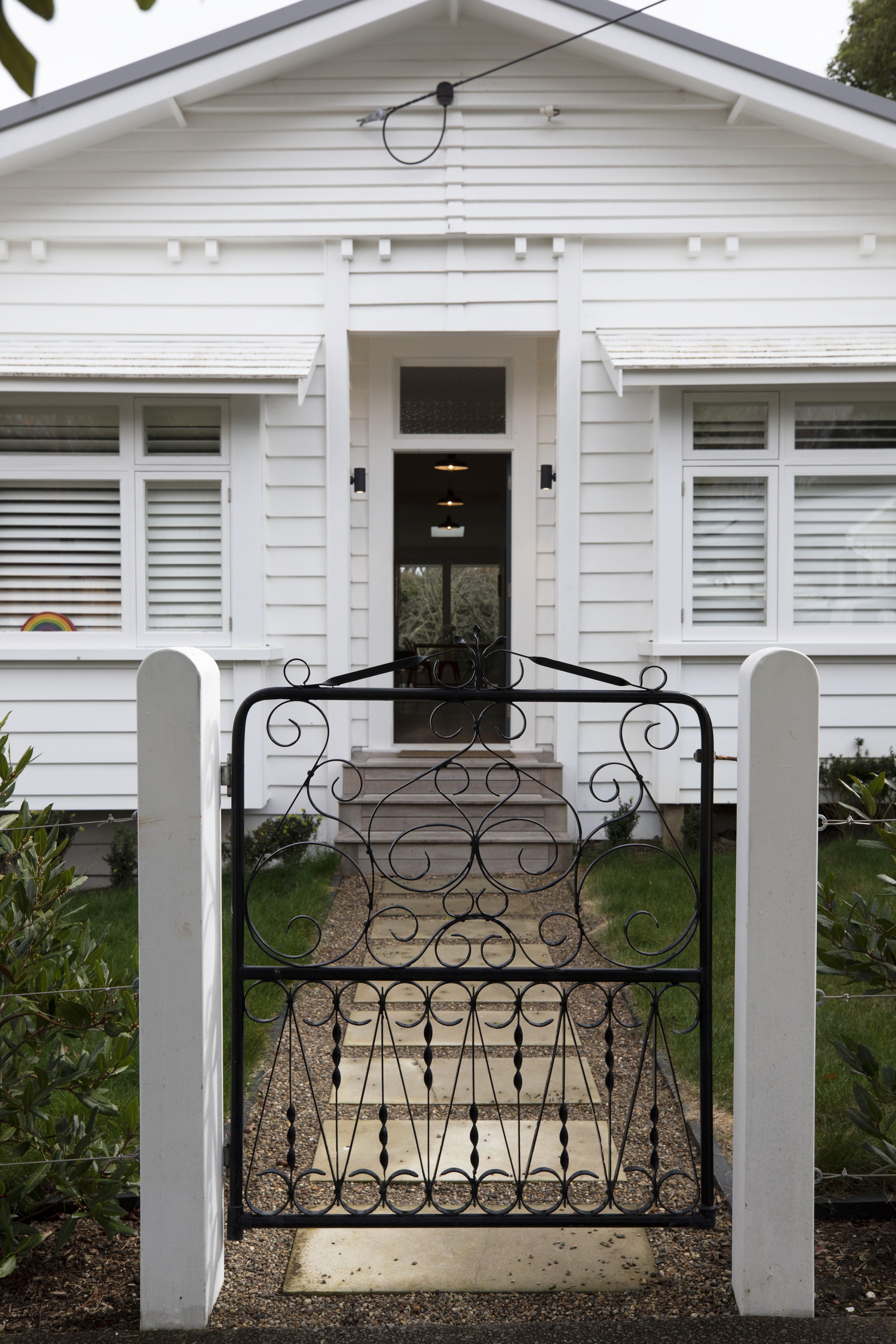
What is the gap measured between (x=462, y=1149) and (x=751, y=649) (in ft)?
12.9

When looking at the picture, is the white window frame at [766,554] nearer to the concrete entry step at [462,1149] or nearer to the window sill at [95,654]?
the window sill at [95,654]

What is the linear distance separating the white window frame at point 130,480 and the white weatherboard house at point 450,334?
0.02 m

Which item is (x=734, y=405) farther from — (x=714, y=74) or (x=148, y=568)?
(x=148, y=568)

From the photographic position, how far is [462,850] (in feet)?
19.4

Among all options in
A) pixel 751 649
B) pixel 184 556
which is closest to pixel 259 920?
pixel 184 556

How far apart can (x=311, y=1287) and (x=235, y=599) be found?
4.31 m

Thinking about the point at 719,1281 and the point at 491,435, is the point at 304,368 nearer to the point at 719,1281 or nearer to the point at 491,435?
the point at 491,435

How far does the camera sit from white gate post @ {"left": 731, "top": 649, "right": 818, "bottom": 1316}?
7.04 feet

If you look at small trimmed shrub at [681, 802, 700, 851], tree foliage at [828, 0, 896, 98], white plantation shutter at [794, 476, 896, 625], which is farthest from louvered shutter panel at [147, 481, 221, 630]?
tree foliage at [828, 0, 896, 98]

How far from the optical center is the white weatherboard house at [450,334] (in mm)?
5887

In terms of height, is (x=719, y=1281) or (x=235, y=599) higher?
(x=235, y=599)

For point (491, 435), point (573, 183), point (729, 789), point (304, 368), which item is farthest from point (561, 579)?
point (573, 183)

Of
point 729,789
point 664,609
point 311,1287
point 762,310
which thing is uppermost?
point 762,310

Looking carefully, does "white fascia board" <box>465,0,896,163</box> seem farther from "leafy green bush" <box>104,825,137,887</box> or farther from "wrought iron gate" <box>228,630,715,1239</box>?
"leafy green bush" <box>104,825,137,887</box>
